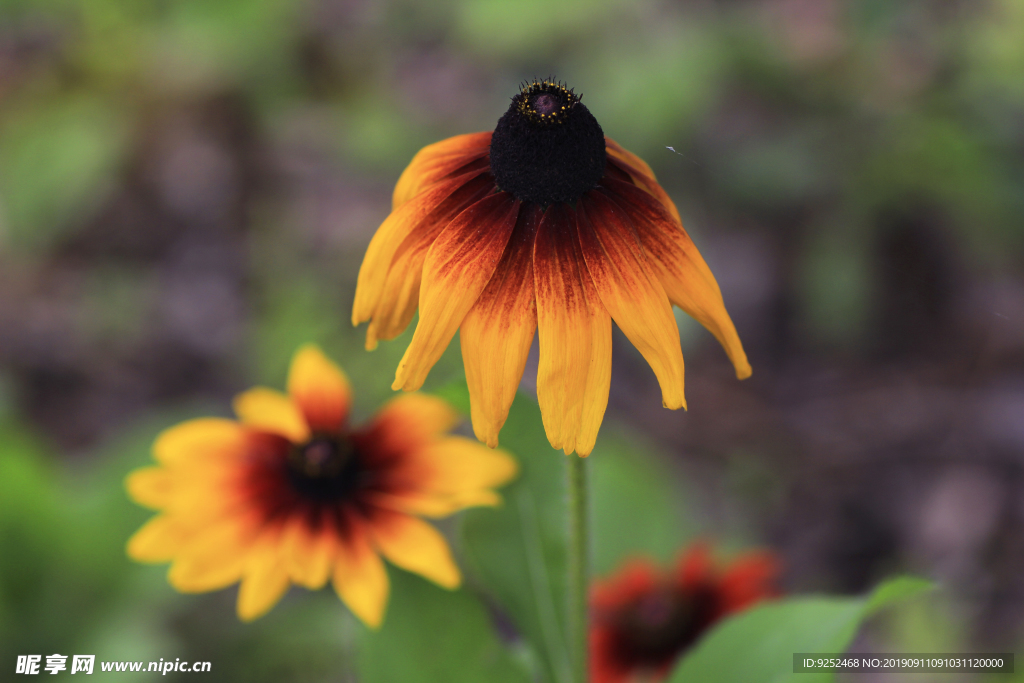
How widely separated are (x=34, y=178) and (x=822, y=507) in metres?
3.61

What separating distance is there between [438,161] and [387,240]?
6.2 inches

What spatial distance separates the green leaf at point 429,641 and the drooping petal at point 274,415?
313 millimetres

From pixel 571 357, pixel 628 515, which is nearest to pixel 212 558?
pixel 571 357

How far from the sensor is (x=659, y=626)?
1675 millimetres

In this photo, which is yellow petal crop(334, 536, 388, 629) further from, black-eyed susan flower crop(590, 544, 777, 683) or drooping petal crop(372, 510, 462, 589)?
black-eyed susan flower crop(590, 544, 777, 683)

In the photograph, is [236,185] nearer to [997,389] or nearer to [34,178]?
[34,178]

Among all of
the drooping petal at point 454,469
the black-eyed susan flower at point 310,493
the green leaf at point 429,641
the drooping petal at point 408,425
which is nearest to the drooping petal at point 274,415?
the black-eyed susan flower at point 310,493

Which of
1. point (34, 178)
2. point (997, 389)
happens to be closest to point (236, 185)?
point (34, 178)

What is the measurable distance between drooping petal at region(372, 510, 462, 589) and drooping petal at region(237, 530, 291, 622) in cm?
16

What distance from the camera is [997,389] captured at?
9.85 feet

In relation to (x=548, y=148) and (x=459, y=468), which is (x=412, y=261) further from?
(x=459, y=468)

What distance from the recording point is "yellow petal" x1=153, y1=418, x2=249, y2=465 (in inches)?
54.2

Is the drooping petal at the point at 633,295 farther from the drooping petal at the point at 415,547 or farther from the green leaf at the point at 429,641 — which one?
the green leaf at the point at 429,641

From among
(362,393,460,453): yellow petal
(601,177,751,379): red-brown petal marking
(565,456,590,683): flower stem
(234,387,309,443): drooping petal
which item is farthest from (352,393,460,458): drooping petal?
(601,177,751,379): red-brown petal marking
